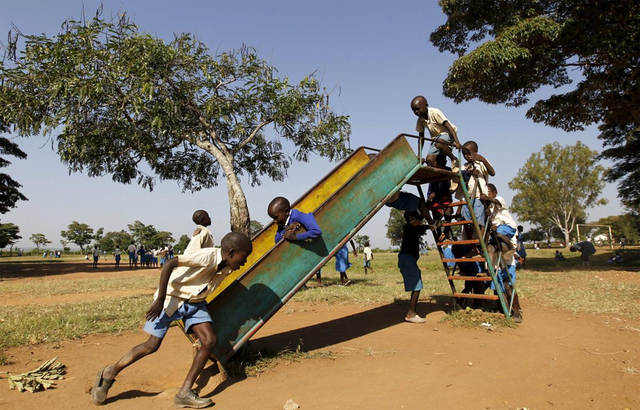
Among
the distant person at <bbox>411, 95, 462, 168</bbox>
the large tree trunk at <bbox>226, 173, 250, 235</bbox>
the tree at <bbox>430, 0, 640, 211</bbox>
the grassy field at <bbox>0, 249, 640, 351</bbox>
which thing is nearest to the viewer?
the grassy field at <bbox>0, 249, 640, 351</bbox>

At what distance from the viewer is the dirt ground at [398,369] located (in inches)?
133

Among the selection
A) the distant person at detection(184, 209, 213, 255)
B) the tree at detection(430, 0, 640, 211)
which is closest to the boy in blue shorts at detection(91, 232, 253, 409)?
the distant person at detection(184, 209, 213, 255)

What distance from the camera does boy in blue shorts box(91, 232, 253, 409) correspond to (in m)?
3.42

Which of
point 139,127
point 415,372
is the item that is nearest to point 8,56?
point 139,127

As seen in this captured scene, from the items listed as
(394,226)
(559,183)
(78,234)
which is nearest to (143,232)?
(78,234)

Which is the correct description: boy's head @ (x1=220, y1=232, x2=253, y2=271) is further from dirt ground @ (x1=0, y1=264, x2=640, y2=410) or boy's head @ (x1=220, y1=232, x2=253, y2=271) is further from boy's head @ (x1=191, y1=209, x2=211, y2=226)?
boy's head @ (x1=191, y1=209, x2=211, y2=226)

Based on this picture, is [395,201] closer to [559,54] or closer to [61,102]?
[61,102]

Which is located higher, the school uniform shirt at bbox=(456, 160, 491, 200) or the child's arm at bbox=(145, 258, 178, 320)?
the school uniform shirt at bbox=(456, 160, 491, 200)

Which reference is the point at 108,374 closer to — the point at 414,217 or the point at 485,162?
the point at 414,217

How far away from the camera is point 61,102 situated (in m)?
9.64

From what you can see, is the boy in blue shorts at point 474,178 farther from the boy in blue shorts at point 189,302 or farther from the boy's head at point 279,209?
the boy in blue shorts at point 189,302

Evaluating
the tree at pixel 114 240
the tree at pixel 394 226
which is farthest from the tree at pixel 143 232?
the tree at pixel 394 226

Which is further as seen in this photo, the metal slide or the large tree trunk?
the large tree trunk

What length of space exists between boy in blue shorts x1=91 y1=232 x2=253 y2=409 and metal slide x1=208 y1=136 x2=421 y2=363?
0.45 meters
